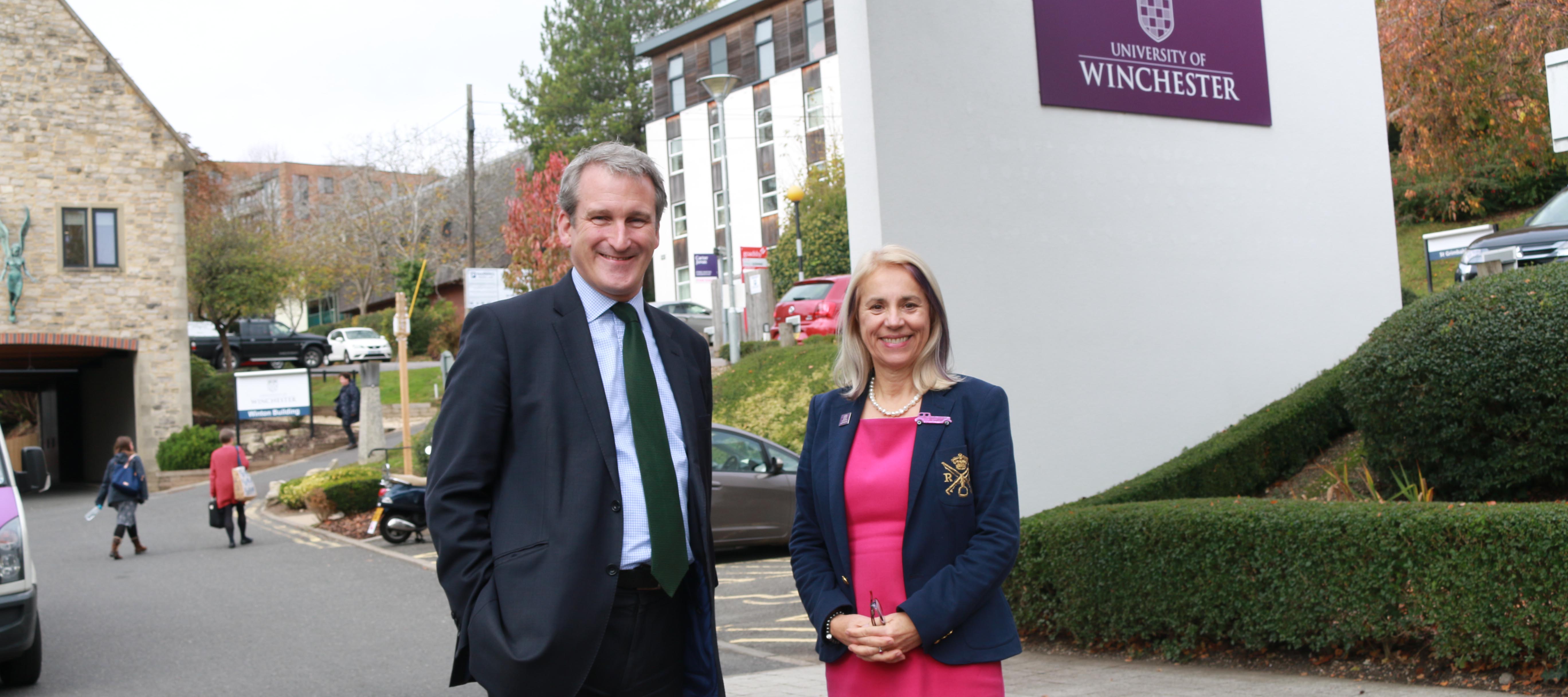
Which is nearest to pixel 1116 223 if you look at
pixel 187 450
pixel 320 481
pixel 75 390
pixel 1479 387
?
pixel 1479 387

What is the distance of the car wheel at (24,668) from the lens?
730cm

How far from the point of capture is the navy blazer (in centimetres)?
301

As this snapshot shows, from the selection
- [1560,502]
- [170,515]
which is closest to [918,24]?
[1560,502]

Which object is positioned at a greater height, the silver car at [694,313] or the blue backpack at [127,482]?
the silver car at [694,313]

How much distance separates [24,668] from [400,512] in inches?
281

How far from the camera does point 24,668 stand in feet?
24.1

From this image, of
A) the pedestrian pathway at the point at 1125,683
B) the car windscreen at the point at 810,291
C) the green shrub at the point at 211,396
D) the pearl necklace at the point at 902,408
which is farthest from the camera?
the green shrub at the point at 211,396

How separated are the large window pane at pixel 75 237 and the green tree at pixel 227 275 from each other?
10.9 m

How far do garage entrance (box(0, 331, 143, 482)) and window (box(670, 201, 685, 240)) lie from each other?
19.9 meters

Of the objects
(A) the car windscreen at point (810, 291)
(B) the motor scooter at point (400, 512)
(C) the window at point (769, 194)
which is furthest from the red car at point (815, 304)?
(C) the window at point (769, 194)

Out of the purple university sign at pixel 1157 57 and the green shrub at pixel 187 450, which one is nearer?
the purple university sign at pixel 1157 57

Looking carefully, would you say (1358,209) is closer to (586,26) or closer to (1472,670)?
(1472,670)

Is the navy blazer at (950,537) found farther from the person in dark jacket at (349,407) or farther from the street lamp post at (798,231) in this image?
the person in dark jacket at (349,407)

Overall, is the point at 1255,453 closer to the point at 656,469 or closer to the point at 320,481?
the point at 656,469
